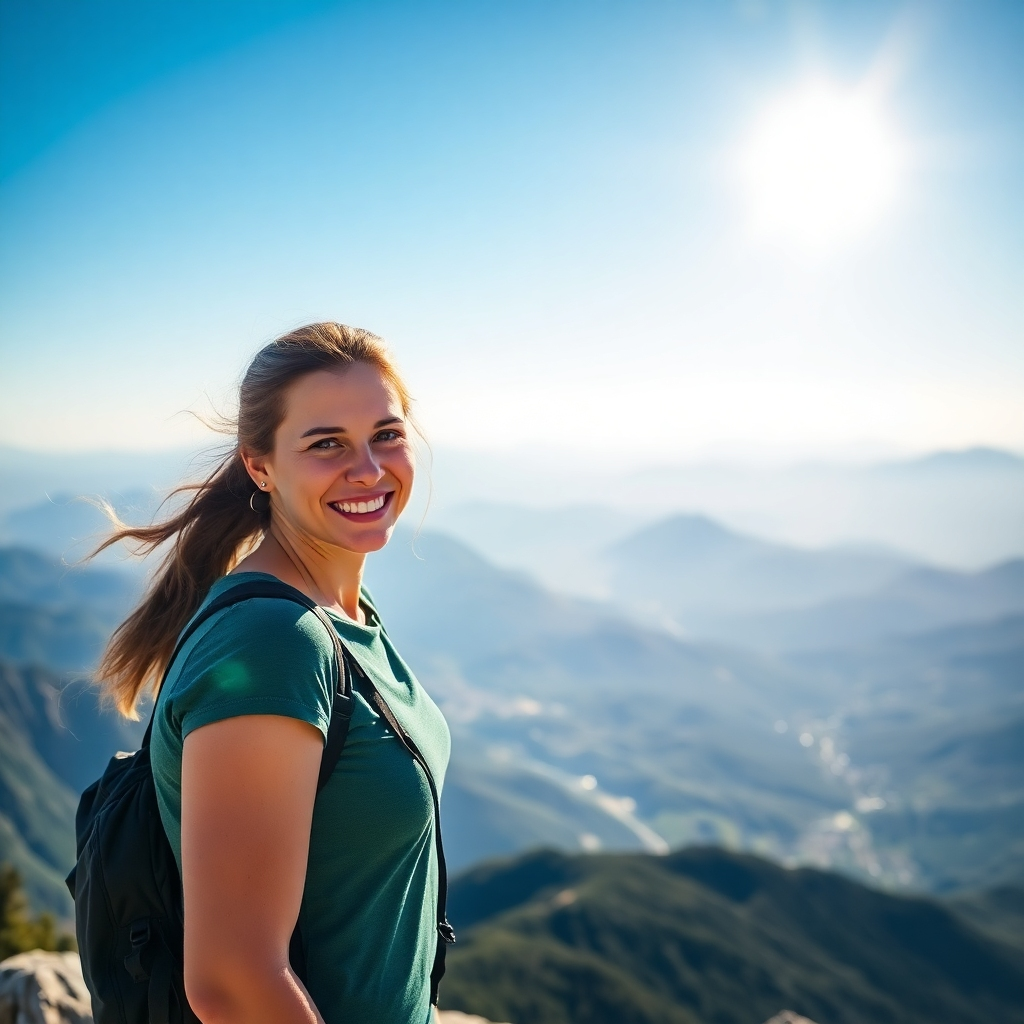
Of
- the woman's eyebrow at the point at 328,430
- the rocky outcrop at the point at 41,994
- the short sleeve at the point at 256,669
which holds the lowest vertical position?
the rocky outcrop at the point at 41,994

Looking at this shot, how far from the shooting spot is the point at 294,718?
8.45ft

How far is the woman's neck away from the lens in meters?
3.50

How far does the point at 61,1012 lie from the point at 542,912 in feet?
396

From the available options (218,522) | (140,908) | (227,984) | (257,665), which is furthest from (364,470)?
(227,984)

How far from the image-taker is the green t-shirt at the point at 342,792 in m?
2.61

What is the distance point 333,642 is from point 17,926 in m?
55.6

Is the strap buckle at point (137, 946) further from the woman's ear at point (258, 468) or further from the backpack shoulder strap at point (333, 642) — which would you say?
the woman's ear at point (258, 468)

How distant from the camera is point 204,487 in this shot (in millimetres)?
4156

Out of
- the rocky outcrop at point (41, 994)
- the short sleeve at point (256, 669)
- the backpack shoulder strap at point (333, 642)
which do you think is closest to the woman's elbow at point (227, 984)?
the backpack shoulder strap at point (333, 642)

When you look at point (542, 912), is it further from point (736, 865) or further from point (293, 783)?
point (293, 783)

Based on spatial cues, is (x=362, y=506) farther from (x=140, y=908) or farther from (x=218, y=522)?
(x=140, y=908)

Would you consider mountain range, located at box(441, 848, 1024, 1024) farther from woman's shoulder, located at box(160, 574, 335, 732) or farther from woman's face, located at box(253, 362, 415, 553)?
woman's shoulder, located at box(160, 574, 335, 732)

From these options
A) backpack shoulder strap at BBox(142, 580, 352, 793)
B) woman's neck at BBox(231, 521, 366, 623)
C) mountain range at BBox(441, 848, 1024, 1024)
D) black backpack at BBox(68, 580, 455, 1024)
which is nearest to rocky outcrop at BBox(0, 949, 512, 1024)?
black backpack at BBox(68, 580, 455, 1024)

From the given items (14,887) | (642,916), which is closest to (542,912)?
(642,916)
